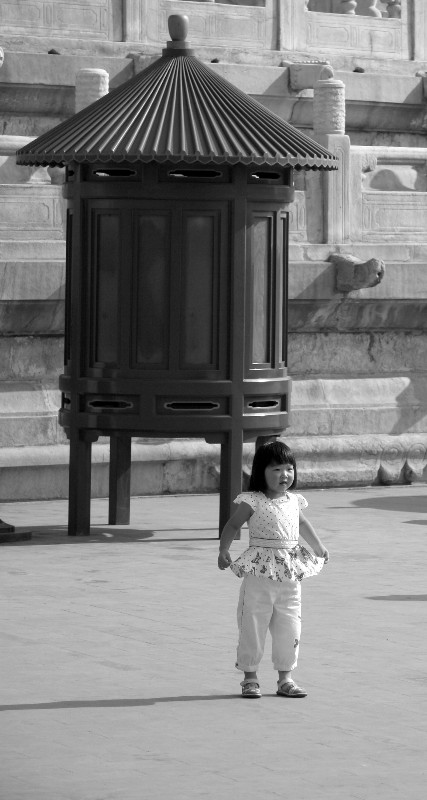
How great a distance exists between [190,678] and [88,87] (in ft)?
26.2

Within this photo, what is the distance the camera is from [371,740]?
271 inches

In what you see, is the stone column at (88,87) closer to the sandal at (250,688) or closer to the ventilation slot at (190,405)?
the ventilation slot at (190,405)

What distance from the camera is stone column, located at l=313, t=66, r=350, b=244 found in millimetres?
15836

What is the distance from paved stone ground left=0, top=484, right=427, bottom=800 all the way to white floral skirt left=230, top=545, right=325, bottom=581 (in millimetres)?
483

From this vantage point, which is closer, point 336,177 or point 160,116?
point 160,116

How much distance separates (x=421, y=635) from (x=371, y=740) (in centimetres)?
228

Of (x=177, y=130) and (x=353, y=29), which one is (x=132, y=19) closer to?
(x=353, y=29)

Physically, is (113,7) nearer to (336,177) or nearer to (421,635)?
(336,177)

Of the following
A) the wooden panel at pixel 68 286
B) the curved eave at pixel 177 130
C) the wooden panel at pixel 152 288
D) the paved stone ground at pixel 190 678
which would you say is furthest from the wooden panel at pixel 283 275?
the wooden panel at pixel 68 286

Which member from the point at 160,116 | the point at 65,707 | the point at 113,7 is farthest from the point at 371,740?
the point at 113,7

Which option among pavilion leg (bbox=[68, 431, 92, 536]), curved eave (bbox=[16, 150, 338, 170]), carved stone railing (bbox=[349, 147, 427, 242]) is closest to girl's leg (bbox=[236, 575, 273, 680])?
curved eave (bbox=[16, 150, 338, 170])

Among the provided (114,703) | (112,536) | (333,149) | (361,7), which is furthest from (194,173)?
(361,7)

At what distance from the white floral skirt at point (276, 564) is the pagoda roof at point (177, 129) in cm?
468

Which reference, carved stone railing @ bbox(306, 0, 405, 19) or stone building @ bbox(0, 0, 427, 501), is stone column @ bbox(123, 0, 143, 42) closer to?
stone building @ bbox(0, 0, 427, 501)
